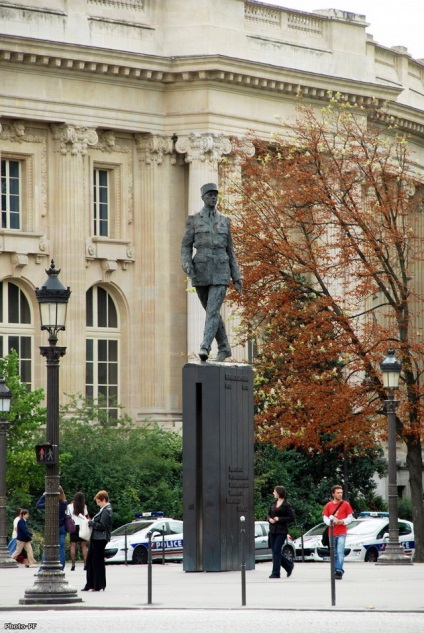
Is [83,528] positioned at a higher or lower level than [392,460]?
lower

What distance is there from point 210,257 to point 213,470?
3.79 m

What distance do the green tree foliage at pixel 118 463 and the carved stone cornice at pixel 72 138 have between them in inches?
352

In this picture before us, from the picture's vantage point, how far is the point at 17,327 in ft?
201

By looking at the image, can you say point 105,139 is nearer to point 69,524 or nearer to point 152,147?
point 152,147

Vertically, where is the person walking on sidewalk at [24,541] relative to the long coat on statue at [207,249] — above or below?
below

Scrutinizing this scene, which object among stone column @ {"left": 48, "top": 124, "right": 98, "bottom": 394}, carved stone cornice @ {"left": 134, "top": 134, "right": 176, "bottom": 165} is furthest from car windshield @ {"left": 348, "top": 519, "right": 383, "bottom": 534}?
carved stone cornice @ {"left": 134, "top": 134, "right": 176, "bottom": 165}

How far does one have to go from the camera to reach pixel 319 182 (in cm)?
4997

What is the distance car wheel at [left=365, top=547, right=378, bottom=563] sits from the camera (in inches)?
1949

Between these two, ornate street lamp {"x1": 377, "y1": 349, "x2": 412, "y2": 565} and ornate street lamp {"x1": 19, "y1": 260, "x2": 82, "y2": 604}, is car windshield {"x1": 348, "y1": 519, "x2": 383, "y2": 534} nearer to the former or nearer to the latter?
ornate street lamp {"x1": 377, "y1": 349, "x2": 412, "y2": 565}

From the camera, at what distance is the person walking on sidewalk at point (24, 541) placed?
43719 mm

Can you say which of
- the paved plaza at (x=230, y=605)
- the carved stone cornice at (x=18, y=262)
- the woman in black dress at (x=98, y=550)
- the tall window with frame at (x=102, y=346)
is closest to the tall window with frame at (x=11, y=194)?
the carved stone cornice at (x=18, y=262)

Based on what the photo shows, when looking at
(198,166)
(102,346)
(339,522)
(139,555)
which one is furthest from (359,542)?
(198,166)

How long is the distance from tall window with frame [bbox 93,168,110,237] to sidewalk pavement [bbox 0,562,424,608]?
1076 inches

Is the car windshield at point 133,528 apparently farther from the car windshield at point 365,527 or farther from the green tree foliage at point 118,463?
the car windshield at point 365,527
